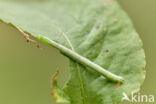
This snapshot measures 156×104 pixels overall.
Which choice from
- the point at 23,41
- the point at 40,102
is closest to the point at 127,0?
the point at 23,41

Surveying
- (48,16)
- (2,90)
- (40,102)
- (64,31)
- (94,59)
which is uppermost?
(48,16)

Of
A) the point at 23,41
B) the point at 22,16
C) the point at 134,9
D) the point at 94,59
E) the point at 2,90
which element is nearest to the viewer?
the point at 94,59

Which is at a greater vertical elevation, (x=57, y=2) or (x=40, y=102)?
(x=57, y=2)

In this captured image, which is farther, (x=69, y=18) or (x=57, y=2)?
(x=57, y=2)

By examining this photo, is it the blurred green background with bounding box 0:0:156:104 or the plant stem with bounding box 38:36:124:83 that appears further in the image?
the blurred green background with bounding box 0:0:156:104

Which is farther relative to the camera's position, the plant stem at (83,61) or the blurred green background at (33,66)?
the blurred green background at (33,66)

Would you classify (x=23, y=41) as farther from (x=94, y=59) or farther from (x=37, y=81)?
(x=94, y=59)

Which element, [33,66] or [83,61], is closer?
[83,61]

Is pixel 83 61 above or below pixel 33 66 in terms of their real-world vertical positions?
above
